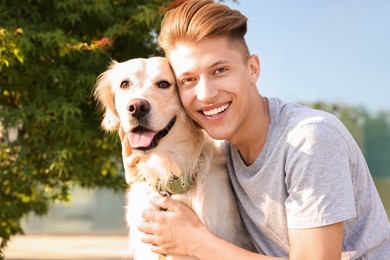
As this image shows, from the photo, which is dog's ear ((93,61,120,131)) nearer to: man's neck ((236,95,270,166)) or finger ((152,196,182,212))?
finger ((152,196,182,212))

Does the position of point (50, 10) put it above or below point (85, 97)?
above

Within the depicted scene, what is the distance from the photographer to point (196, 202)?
2.61 m

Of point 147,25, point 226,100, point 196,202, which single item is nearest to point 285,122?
point 226,100

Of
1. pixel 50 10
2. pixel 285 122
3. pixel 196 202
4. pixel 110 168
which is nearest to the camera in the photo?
pixel 285 122

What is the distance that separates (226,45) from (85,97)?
249 centimetres

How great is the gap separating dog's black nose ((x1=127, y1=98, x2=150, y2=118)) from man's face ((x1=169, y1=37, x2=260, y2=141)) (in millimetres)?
206

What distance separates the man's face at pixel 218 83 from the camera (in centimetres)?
231

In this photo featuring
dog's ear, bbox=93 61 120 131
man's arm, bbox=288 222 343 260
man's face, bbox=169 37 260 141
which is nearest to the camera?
man's arm, bbox=288 222 343 260

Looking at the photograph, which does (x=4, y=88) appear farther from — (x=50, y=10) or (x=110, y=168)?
(x=110, y=168)

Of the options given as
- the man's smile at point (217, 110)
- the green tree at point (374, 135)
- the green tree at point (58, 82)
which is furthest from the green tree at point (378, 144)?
the man's smile at point (217, 110)

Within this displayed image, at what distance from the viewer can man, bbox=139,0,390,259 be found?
83.0 inches

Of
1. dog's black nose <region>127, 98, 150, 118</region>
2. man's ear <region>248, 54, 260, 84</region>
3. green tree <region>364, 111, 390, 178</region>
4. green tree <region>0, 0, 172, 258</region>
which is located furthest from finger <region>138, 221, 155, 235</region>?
green tree <region>364, 111, 390, 178</region>

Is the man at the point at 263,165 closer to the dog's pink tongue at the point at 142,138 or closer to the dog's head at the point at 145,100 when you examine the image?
the dog's head at the point at 145,100

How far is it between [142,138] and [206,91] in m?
0.42
